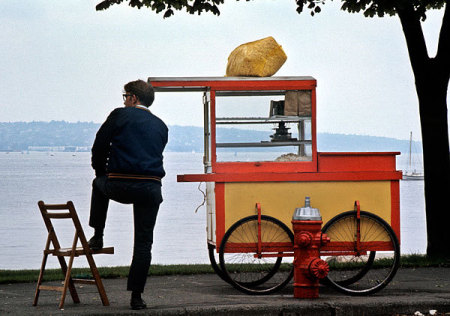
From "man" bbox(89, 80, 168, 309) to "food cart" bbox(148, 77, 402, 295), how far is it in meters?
1.05

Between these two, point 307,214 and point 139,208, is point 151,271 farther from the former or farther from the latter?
point 139,208

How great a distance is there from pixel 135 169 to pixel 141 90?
79 cm

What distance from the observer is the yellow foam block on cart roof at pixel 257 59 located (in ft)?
30.7

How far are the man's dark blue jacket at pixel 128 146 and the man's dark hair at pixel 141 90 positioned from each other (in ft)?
0.52

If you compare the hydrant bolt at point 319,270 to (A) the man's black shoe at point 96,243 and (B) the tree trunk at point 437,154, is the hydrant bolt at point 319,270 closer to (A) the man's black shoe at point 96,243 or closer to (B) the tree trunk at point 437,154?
(A) the man's black shoe at point 96,243

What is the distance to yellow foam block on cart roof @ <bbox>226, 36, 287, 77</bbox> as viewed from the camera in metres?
9.34

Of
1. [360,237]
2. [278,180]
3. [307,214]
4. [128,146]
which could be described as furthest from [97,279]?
[360,237]

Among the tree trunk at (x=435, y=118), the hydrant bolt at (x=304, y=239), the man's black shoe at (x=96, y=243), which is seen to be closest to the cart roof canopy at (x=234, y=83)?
the hydrant bolt at (x=304, y=239)

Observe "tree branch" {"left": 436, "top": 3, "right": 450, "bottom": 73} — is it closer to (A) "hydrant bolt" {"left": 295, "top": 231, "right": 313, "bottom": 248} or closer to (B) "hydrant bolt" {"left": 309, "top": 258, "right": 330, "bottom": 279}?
(A) "hydrant bolt" {"left": 295, "top": 231, "right": 313, "bottom": 248}

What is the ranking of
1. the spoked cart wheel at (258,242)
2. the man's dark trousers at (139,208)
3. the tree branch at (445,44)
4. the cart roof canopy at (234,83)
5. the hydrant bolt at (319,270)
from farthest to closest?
the tree branch at (445,44) → the cart roof canopy at (234,83) → the spoked cart wheel at (258,242) → the hydrant bolt at (319,270) → the man's dark trousers at (139,208)

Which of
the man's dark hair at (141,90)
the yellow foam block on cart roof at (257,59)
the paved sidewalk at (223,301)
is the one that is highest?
the yellow foam block on cart roof at (257,59)

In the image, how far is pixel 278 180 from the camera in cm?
901

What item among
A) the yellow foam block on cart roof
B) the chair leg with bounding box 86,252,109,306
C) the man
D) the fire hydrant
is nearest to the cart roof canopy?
the yellow foam block on cart roof

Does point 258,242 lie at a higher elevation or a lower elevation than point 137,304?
higher
